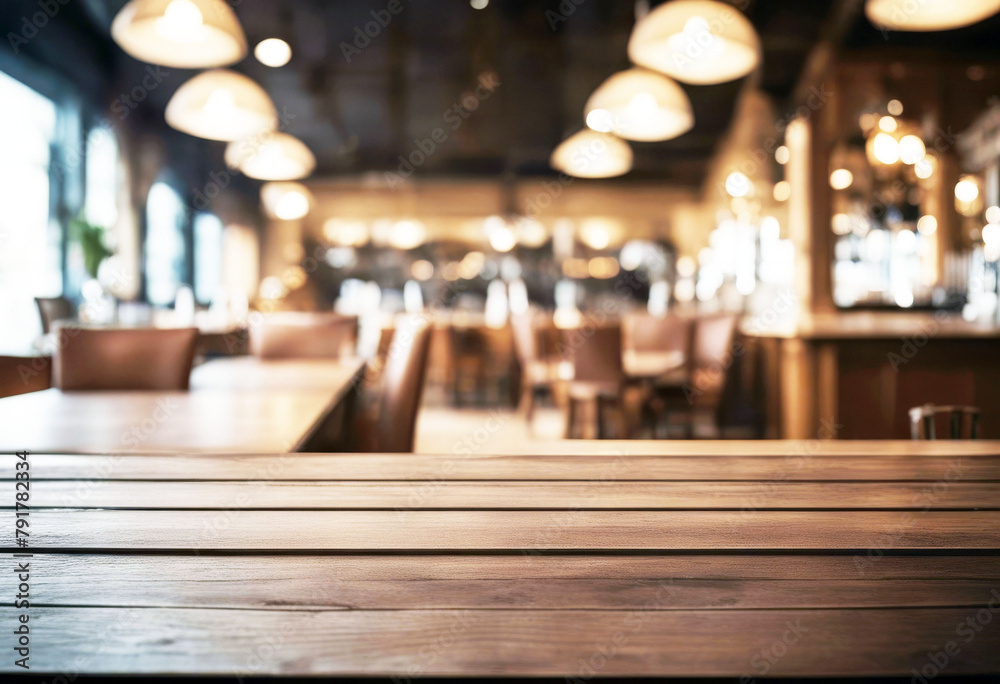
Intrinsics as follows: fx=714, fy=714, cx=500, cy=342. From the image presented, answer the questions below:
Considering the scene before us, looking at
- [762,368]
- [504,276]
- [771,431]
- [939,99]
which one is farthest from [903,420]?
[504,276]

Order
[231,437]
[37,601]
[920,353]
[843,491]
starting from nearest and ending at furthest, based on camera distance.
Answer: [37,601], [843,491], [231,437], [920,353]

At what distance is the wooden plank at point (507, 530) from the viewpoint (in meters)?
0.99

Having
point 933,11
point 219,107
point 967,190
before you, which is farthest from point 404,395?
point 967,190

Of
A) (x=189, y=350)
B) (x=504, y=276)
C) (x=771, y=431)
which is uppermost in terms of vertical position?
(x=504, y=276)

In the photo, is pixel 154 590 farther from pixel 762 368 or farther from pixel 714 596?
pixel 762 368

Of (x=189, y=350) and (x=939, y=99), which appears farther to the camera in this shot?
(x=939, y=99)

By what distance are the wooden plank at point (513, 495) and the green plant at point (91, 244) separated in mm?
5355

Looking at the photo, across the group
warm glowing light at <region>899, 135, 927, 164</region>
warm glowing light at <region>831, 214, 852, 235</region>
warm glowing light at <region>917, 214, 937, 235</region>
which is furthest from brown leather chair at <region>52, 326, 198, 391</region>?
warm glowing light at <region>831, 214, 852, 235</region>

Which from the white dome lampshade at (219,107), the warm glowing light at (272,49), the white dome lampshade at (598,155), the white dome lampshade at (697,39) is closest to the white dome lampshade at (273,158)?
the warm glowing light at (272,49)

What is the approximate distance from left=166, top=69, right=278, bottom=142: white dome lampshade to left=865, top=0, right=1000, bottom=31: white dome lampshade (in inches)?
105

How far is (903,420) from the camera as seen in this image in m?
4.08

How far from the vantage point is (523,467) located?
1.42 m

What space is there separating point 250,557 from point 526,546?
37 cm

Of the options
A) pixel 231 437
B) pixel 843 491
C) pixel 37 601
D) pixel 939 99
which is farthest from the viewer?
pixel 939 99
